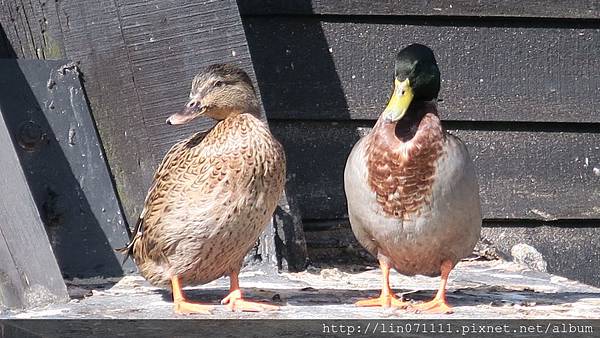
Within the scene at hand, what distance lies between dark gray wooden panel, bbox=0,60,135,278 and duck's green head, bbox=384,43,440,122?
4.08ft

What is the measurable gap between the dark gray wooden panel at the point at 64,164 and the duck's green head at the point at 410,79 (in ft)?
4.08

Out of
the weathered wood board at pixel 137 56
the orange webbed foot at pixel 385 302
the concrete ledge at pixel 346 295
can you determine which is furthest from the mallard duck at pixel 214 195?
the weathered wood board at pixel 137 56

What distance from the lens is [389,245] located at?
364 cm

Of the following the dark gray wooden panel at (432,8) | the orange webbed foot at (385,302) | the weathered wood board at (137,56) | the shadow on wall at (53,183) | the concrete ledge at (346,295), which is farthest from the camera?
the dark gray wooden panel at (432,8)

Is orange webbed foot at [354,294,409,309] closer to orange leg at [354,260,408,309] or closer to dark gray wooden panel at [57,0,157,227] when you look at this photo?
orange leg at [354,260,408,309]

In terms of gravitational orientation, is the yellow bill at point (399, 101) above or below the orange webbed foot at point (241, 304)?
above

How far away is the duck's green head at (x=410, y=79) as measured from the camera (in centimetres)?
357

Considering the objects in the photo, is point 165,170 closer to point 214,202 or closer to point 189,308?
point 214,202

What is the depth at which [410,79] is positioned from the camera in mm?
3611

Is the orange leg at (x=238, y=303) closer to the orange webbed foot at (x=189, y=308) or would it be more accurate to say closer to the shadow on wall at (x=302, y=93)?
the orange webbed foot at (x=189, y=308)

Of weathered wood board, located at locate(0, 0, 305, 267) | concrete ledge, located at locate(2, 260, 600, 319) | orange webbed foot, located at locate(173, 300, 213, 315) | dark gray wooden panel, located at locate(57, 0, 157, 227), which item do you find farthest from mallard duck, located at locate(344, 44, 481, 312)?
dark gray wooden panel, located at locate(57, 0, 157, 227)

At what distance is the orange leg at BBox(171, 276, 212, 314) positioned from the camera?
3393 mm

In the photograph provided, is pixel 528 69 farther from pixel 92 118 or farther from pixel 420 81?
pixel 92 118

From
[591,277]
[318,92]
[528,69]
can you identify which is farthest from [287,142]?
[591,277]
